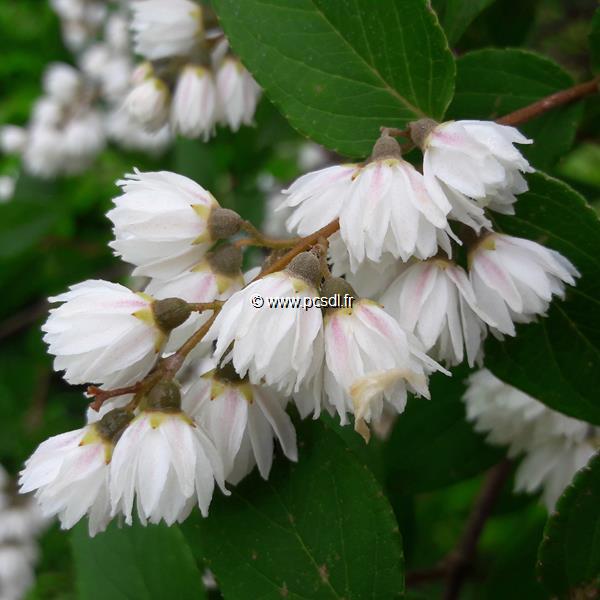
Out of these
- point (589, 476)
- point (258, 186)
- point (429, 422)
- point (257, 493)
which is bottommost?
point (258, 186)

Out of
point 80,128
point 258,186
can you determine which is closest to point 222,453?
point 258,186

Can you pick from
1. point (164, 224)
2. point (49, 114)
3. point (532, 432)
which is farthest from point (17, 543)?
point (164, 224)

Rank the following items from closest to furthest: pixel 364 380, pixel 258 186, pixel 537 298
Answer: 1. pixel 364 380
2. pixel 537 298
3. pixel 258 186

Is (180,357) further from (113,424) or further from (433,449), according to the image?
(433,449)

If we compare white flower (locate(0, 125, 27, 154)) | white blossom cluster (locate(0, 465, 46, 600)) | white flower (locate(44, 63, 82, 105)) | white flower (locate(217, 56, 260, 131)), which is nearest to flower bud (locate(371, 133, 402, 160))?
white flower (locate(217, 56, 260, 131))

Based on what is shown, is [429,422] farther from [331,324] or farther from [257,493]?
[331,324]

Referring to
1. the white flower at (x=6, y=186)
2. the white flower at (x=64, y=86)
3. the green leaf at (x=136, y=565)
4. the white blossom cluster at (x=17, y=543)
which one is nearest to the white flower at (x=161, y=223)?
the green leaf at (x=136, y=565)
